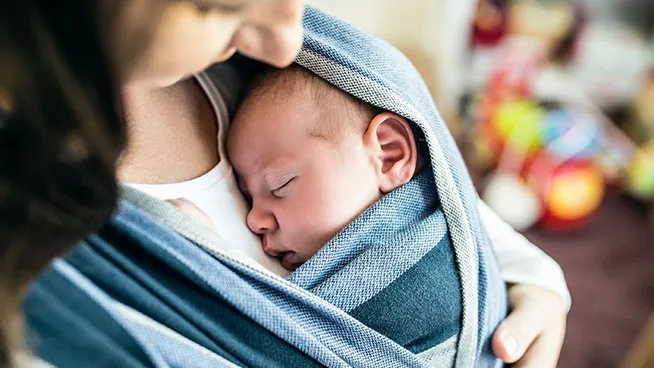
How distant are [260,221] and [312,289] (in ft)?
0.36

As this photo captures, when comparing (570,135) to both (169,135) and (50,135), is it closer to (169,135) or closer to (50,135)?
(169,135)

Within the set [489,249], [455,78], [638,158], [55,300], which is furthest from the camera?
[455,78]

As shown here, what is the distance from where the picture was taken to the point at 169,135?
0.73 m

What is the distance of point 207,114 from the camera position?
806 millimetres

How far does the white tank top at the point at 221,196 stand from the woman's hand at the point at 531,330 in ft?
0.95

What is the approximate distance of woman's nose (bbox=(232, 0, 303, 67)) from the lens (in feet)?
1.57

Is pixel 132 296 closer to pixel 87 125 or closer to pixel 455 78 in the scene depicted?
pixel 87 125

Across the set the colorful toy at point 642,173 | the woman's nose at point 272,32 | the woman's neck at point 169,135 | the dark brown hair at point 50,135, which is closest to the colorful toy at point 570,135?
the colorful toy at point 642,173

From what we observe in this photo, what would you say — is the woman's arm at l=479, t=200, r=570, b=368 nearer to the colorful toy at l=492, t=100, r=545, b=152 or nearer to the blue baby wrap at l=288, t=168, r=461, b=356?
the blue baby wrap at l=288, t=168, r=461, b=356

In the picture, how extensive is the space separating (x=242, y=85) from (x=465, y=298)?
1.33ft

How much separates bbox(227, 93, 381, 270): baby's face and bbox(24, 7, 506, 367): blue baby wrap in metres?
0.04

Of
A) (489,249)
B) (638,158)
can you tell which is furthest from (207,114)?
(638,158)

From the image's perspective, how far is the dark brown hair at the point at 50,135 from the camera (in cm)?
35

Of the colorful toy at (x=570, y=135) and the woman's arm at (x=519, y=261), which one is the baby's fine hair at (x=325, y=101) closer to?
the woman's arm at (x=519, y=261)
